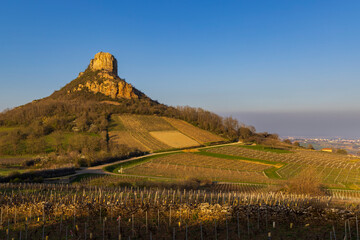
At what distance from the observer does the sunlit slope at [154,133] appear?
229 feet

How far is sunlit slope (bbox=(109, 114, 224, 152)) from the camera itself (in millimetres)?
69750

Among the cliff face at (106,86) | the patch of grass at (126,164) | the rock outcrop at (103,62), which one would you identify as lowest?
the patch of grass at (126,164)

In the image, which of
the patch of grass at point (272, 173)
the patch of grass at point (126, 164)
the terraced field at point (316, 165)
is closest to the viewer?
the terraced field at point (316, 165)

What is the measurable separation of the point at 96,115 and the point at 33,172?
50.8 metres

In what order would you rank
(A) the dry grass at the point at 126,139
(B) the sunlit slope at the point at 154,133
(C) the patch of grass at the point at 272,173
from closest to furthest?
1. (C) the patch of grass at the point at 272,173
2. (A) the dry grass at the point at 126,139
3. (B) the sunlit slope at the point at 154,133

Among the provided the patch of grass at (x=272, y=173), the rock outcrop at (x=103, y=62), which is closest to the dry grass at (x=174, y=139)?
the patch of grass at (x=272, y=173)

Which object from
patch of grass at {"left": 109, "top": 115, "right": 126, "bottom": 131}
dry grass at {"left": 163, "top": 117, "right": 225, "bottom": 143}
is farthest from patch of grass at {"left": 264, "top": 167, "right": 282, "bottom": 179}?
patch of grass at {"left": 109, "top": 115, "right": 126, "bottom": 131}

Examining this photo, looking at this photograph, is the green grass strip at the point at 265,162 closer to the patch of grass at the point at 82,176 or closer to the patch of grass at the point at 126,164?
the patch of grass at the point at 126,164

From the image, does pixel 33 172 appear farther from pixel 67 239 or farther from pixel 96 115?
pixel 96 115

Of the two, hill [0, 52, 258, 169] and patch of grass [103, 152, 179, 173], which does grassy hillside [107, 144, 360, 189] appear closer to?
patch of grass [103, 152, 179, 173]

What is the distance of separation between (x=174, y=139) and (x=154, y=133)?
8657 millimetres

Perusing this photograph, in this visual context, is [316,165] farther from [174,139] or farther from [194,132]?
[194,132]

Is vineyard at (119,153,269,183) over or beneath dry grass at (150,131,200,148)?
beneath

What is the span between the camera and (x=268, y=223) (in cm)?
1227
